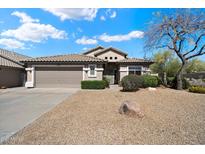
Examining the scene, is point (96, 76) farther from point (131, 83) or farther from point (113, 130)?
point (113, 130)

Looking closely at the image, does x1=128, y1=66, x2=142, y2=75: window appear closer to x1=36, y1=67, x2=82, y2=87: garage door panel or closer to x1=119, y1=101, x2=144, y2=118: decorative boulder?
x1=36, y1=67, x2=82, y2=87: garage door panel

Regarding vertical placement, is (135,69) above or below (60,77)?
above

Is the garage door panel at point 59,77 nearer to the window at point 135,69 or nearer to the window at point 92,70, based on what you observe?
the window at point 92,70

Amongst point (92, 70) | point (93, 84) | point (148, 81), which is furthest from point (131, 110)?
point (92, 70)

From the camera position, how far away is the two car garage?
19062mm

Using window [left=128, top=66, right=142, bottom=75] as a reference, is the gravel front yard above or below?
below

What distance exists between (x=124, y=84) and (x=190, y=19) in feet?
31.0

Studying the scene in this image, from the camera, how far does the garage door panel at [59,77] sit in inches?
751

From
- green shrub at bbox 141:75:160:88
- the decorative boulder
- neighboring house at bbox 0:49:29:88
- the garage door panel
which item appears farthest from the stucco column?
the decorative boulder

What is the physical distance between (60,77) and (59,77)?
113mm

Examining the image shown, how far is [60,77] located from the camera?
19.1 metres

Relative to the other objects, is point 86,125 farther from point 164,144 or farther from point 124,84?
point 124,84

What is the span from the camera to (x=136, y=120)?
598cm

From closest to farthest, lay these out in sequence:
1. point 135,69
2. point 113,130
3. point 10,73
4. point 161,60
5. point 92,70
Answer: point 113,130, point 92,70, point 10,73, point 135,69, point 161,60
